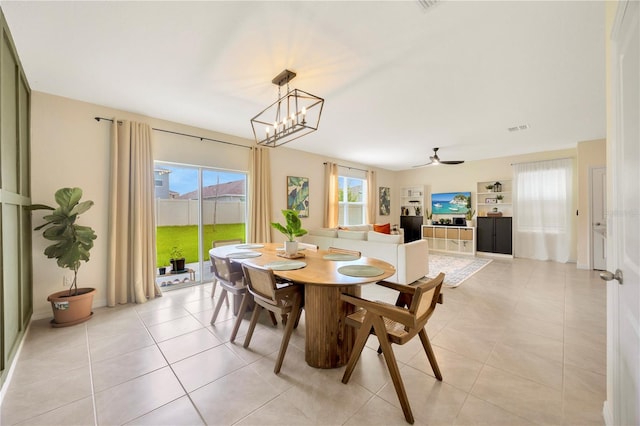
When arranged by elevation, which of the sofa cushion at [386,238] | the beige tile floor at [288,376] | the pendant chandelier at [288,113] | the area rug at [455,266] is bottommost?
the beige tile floor at [288,376]

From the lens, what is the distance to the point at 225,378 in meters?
1.83

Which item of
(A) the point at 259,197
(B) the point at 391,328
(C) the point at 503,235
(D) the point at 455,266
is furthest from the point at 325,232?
(C) the point at 503,235

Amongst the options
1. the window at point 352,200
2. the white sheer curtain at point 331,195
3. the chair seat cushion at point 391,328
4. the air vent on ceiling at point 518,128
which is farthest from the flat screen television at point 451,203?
the chair seat cushion at point 391,328

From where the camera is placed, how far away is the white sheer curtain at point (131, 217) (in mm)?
3213

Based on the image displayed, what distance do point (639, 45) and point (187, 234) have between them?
479cm

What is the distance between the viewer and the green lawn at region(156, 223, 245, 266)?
394 centimetres

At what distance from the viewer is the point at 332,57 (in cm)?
218

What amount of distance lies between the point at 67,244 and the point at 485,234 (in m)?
8.02

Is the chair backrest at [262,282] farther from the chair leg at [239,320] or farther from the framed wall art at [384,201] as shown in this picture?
the framed wall art at [384,201]

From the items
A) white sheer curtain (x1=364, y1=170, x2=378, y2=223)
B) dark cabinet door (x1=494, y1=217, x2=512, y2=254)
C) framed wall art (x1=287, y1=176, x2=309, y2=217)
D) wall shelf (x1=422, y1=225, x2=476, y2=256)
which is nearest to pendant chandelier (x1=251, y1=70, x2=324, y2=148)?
framed wall art (x1=287, y1=176, x2=309, y2=217)

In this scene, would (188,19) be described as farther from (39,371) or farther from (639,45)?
(39,371)

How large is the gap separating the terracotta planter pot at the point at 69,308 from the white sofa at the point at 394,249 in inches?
141

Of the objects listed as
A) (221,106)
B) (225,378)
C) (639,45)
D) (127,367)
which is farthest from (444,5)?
(127,367)

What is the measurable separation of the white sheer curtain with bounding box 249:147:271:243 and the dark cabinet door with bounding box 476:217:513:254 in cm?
555
